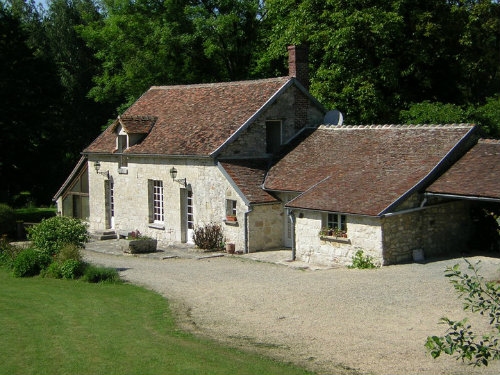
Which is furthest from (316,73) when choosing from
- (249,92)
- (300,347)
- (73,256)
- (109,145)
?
(300,347)

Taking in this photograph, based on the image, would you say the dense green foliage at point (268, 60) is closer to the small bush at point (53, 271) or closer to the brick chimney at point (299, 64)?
the brick chimney at point (299, 64)

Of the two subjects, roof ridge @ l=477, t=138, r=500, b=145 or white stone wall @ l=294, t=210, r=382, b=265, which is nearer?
white stone wall @ l=294, t=210, r=382, b=265

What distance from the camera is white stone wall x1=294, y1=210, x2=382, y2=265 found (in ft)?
57.4

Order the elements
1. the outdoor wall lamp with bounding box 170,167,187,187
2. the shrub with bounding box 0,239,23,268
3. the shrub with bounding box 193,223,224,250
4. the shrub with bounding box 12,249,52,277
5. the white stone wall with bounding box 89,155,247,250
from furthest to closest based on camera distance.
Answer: the outdoor wall lamp with bounding box 170,167,187,187 < the shrub with bounding box 193,223,224,250 < the white stone wall with bounding box 89,155,247,250 < the shrub with bounding box 0,239,23,268 < the shrub with bounding box 12,249,52,277

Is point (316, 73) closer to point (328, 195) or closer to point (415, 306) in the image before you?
point (328, 195)

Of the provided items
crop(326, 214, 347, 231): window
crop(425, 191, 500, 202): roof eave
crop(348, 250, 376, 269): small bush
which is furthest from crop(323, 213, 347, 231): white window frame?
crop(425, 191, 500, 202): roof eave

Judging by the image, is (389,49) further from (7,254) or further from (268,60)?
(7,254)

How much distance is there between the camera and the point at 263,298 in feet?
46.6

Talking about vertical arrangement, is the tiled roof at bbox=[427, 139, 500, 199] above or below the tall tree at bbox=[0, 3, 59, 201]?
below

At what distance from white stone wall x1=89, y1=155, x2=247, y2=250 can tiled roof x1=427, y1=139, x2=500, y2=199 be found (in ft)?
22.9

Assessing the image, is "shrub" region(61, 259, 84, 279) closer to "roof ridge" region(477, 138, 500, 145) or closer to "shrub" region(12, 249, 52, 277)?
"shrub" region(12, 249, 52, 277)

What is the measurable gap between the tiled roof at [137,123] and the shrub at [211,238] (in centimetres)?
616

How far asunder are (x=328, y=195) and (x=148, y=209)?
9317 mm

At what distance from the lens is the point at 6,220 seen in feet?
91.8
